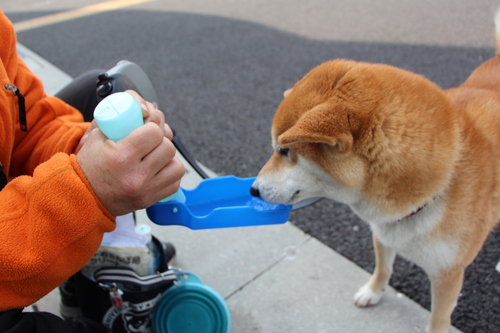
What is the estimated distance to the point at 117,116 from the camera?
3.48 feet

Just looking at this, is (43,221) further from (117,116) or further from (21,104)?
(21,104)

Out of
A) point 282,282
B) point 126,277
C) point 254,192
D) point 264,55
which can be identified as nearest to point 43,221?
point 126,277

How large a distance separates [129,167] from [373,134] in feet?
2.63

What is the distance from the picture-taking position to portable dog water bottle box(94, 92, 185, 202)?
3.48 feet

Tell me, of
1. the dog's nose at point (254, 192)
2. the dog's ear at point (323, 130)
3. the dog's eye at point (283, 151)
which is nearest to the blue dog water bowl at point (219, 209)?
the dog's nose at point (254, 192)

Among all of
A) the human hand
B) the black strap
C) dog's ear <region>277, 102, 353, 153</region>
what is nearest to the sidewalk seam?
the black strap

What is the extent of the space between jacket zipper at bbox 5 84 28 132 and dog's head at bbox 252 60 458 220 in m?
0.87

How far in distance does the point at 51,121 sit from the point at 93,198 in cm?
70

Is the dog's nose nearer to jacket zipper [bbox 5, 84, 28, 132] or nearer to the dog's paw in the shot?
the dog's paw

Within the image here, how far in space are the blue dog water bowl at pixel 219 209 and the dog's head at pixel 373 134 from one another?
0.23m

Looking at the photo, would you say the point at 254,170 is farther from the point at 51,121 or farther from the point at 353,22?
the point at 353,22

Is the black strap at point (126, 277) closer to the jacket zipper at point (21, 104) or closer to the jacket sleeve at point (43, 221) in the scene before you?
the jacket sleeve at point (43, 221)

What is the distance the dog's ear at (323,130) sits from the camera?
135 centimetres

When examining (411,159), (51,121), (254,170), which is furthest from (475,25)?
(51,121)
